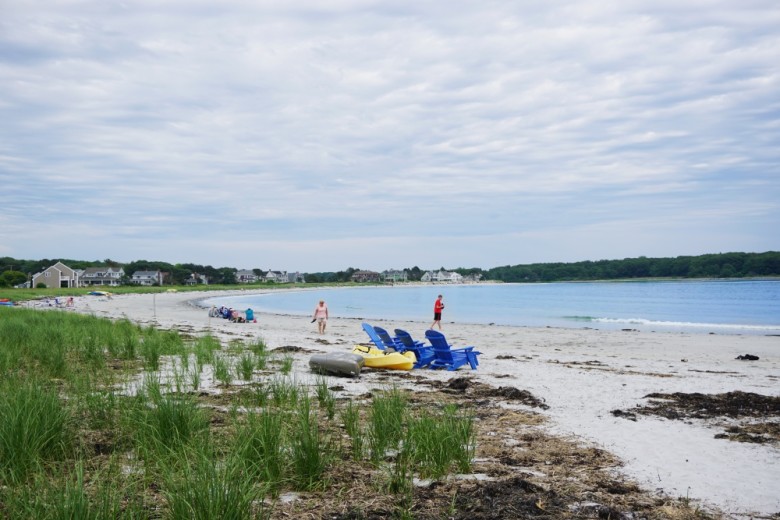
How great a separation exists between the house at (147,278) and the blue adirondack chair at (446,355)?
13123cm

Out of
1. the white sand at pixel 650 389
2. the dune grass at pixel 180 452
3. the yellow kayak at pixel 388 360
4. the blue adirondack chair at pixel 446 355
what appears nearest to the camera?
the dune grass at pixel 180 452

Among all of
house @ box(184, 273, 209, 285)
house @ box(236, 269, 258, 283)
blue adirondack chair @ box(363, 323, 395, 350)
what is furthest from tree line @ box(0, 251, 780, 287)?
blue adirondack chair @ box(363, 323, 395, 350)

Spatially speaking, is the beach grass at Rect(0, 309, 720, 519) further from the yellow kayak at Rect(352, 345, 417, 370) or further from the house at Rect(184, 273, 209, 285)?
the house at Rect(184, 273, 209, 285)

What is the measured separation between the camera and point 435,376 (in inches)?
452

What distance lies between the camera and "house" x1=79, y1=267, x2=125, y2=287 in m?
122

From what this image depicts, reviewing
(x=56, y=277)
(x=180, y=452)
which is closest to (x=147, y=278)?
(x=56, y=277)

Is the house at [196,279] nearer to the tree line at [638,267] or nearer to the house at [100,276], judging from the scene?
the tree line at [638,267]

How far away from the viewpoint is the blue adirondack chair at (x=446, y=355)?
494 inches

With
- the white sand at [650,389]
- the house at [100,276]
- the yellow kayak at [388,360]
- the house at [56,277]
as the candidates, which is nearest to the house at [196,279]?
the house at [100,276]

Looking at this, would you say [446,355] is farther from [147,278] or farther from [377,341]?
[147,278]

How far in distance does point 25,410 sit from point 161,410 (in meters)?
1.05

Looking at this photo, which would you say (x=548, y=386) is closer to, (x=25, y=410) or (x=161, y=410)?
(x=161, y=410)

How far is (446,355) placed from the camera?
1259 centimetres

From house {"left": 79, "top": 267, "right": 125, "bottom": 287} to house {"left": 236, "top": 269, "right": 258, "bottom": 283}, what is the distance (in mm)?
52989
